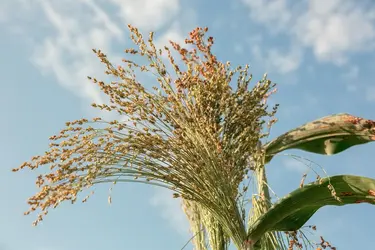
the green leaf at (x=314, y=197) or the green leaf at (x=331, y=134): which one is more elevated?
the green leaf at (x=331, y=134)

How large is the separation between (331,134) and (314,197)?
40cm

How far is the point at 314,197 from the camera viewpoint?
2842 millimetres

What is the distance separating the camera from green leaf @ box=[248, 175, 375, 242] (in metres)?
2.74

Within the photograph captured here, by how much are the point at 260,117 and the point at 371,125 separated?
654 mm

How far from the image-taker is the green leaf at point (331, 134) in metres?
2.87

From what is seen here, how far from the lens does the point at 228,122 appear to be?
2.72m

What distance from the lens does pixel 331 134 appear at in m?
2.94

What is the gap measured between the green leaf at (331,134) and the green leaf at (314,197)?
9.8 inches

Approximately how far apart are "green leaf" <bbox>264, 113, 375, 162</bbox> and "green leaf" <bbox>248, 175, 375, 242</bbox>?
248mm

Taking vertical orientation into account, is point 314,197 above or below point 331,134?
below

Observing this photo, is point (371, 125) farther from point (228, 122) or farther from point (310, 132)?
point (228, 122)

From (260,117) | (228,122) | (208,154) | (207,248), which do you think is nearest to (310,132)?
(260,117)

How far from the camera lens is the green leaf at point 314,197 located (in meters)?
2.74

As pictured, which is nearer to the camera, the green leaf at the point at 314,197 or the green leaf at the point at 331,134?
the green leaf at the point at 314,197
